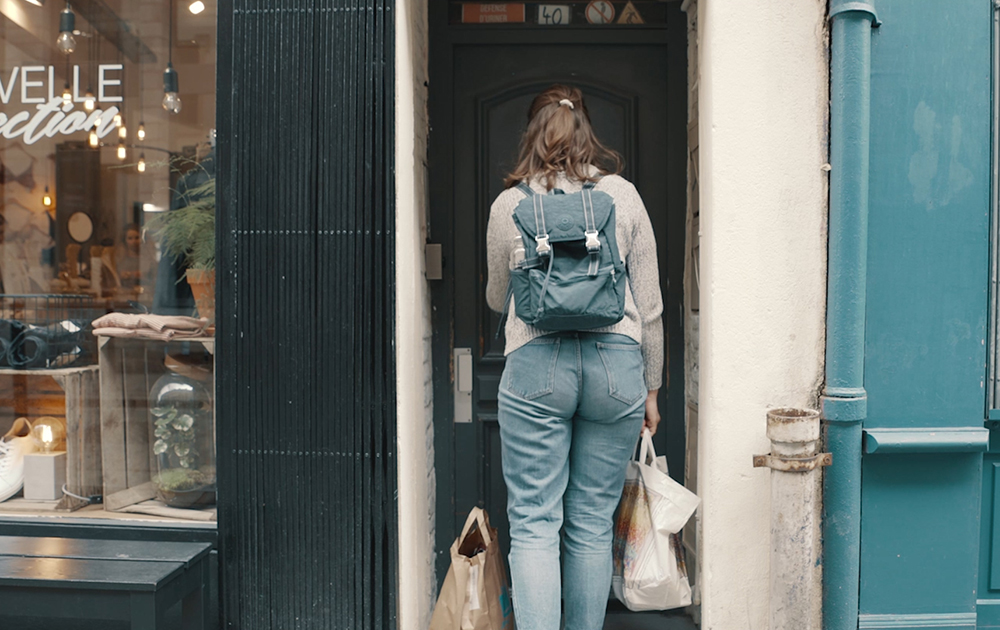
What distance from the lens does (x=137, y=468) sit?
2826 millimetres

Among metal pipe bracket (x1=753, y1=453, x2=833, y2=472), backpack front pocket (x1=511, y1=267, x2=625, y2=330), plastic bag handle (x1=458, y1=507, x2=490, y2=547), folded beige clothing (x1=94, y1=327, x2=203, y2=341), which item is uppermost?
backpack front pocket (x1=511, y1=267, x2=625, y2=330)

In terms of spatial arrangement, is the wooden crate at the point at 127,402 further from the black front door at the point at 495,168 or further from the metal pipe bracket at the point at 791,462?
the metal pipe bracket at the point at 791,462

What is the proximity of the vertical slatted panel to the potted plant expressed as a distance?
185 millimetres

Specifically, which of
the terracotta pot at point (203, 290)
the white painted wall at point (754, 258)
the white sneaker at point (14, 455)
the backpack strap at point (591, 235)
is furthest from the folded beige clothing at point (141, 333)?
the white painted wall at point (754, 258)

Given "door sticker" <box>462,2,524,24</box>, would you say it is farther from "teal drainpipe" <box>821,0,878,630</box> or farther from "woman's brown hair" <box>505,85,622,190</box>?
"teal drainpipe" <box>821,0,878,630</box>

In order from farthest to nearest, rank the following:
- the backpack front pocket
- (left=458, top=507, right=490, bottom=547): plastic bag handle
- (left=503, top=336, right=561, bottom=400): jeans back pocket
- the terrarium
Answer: the terrarium → (left=458, top=507, right=490, bottom=547): plastic bag handle → (left=503, top=336, right=561, bottom=400): jeans back pocket → the backpack front pocket

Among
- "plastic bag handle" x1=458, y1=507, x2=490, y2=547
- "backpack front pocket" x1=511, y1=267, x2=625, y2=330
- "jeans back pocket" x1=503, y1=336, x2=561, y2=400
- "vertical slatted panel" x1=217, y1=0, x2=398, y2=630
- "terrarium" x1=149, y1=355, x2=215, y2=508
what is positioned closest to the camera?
"backpack front pocket" x1=511, y1=267, x2=625, y2=330

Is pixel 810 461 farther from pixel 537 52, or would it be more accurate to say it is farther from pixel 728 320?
pixel 537 52

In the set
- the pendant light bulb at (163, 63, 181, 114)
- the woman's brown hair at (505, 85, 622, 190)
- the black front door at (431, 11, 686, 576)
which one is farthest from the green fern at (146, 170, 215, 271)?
the woman's brown hair at (505, 85, 622, 190)

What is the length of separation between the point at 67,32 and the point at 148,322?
3.94 ft

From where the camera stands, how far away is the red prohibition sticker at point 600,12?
302cm

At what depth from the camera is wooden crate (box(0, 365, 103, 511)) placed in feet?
9.27

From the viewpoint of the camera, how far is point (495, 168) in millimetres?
3074

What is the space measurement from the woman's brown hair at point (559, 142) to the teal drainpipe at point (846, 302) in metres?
0.77
